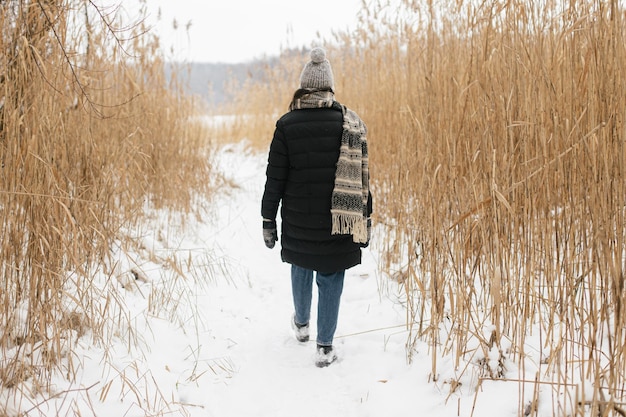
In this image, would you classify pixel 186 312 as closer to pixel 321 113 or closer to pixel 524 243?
pixel 321 113

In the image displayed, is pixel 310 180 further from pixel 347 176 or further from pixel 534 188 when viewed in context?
pixel 534 188

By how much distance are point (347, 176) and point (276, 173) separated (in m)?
0.34

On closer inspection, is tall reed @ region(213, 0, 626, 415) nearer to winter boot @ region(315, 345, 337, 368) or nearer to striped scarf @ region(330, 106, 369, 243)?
striped scarf @ region(330, 106, 369, 243)

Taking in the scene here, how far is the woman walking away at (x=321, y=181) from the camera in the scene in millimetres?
2174

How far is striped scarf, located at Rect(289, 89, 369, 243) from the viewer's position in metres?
2.16

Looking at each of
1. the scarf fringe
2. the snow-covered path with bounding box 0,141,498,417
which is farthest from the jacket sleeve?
the snow-covered path with bounding box 0,141,498,417

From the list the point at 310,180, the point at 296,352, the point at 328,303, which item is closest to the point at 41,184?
the point at 310,180

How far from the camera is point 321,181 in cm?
222

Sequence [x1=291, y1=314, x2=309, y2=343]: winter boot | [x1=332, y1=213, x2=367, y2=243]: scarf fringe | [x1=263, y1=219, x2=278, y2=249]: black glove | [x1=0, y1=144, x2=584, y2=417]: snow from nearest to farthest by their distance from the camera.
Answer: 1. [x1=0, y1=144, x2=584, y2=417]: snow
2. [x1=332, y1=213, x2=367, y2=243]: scarf fringe
3. [x1=263, y1=219, x2=278, y2=249]: black glove
4. [x1=291, y1=314, x2=309, y2=343]: winter boot

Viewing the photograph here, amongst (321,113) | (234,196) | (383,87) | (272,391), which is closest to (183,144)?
(234,196)

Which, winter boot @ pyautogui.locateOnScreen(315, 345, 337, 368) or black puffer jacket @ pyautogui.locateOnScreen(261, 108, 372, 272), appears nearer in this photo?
black puffer jacket @ pyautogui.locateOnScreen(261, 108, 372, 272)

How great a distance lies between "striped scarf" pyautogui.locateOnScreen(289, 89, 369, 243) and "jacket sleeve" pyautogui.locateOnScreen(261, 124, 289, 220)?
0.60ft

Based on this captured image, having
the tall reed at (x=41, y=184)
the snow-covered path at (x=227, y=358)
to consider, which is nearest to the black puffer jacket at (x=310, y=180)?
the snow-covered path at (x=227, y=358)

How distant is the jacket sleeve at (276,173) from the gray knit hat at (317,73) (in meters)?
0.25
